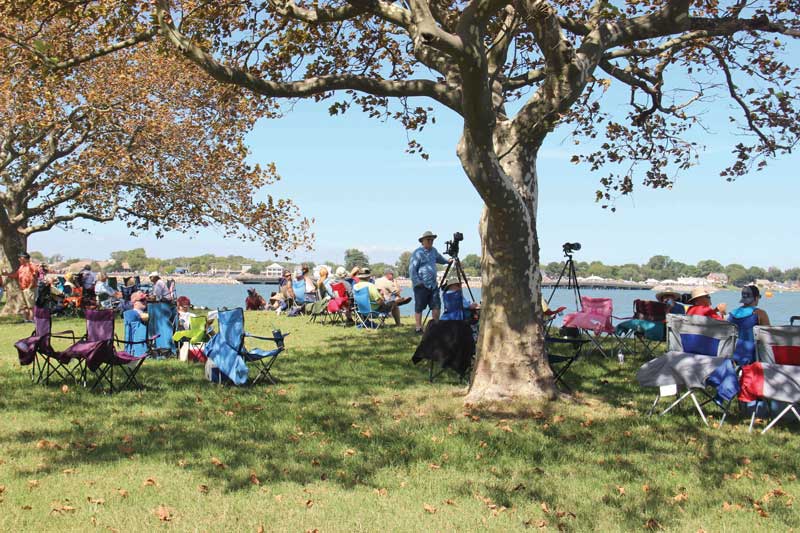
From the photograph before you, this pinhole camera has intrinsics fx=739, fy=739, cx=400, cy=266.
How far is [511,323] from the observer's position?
762 cm

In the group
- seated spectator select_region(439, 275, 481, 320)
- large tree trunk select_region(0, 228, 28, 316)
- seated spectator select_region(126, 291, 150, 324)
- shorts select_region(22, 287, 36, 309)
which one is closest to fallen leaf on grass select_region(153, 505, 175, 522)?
seated spectator select_region(126, 291, 150, 324)

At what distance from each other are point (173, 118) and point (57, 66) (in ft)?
41.2

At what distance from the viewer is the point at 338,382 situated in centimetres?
882

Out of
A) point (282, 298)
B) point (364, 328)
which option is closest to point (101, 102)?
point (282, 298)

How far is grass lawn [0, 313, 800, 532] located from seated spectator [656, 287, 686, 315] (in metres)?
3.39

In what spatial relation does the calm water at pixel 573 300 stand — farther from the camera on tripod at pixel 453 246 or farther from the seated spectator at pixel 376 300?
the camera on tripod at pixel 453 246

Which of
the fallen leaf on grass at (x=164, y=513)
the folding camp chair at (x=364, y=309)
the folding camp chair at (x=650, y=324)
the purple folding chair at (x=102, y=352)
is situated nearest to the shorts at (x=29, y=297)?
the folding camp chair at (x=364, y=309)

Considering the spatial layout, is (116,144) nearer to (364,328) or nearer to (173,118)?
(173,118)

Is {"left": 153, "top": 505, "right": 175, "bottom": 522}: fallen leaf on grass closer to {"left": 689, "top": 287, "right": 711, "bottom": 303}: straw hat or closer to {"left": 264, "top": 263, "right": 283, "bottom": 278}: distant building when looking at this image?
{"left": 689, "top": 287, "right": 711, "bottom": 303}: straw hat

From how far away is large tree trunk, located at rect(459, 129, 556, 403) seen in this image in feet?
24.7

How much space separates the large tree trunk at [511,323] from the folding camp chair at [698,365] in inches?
42.1

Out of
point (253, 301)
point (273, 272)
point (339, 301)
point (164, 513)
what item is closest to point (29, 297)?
point (253, 301)

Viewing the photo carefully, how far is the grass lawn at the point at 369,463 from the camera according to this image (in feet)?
14.4

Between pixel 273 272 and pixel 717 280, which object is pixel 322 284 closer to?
pixel 717 280
